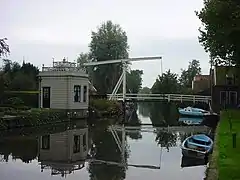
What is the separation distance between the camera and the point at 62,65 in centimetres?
5103

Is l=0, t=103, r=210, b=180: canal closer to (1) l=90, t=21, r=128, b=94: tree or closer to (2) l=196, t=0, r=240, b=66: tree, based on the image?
(2) l=196, t=0, r=240, b=66: tree

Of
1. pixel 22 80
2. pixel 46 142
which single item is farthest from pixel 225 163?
pixel 22 80

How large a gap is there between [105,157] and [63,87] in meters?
28.0

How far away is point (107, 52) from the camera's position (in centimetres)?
7869

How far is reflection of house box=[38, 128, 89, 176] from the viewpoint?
769 inches

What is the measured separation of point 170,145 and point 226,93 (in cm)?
3876

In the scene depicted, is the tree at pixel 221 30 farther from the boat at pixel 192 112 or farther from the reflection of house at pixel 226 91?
the reflection of house at pixel 226 91

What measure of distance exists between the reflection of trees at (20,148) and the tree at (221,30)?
13.5m

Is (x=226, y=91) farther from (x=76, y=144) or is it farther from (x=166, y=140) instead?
(x=76, y=144)

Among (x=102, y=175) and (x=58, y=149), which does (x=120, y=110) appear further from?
(x=102, y=175)

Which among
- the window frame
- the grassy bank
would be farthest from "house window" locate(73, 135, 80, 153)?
the window frame

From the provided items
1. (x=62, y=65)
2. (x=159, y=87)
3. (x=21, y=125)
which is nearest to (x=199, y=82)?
(x=159, y=87)

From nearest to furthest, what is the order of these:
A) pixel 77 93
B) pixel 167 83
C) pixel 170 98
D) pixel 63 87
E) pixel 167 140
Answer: pixel 167 140, pixel 63 87, pixel 77 93, pixel 170 98, pixel 167 83

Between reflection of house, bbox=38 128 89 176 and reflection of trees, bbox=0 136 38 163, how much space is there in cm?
45
